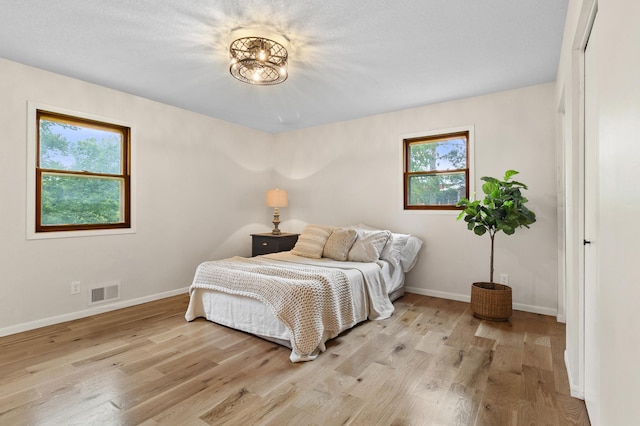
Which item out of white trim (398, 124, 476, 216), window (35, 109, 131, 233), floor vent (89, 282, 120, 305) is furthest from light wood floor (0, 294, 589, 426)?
white trim (398, 124, 476, 216)

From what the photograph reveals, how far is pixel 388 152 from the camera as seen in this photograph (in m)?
4.45

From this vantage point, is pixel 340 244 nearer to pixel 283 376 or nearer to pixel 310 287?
pixel 310 287

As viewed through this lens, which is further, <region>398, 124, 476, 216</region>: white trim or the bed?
<region>398, 124, 476, 216</region>: white trim

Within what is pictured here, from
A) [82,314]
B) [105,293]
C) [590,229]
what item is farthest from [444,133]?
[82,314]

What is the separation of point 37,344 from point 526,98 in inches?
205

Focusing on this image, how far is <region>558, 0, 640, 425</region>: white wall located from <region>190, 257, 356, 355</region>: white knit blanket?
1752 millimetres

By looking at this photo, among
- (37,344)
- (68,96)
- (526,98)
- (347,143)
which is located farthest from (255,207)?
(526,98)

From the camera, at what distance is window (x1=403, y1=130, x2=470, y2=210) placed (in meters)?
3.98

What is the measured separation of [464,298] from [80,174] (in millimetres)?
4503

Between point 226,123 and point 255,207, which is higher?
point 226,123

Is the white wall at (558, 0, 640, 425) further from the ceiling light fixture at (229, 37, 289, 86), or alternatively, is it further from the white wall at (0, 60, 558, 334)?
the white wall at (0, 60, 558, 334)

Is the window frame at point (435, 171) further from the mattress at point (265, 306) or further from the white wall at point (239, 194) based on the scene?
the mattress at point (265, 306)

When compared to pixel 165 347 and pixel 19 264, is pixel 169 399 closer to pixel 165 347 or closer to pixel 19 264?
pixel 165 347

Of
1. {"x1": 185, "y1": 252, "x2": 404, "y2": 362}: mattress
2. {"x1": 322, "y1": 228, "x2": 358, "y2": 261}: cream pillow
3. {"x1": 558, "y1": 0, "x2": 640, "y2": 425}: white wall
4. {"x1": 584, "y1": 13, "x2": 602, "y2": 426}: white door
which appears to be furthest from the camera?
{"x1": 322, "y1": 228, "x2": 358, "y2": 261}: cream pillow
